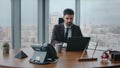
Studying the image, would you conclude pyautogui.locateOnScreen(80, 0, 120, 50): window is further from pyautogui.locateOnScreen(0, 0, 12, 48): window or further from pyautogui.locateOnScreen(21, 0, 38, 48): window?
pyautogui.locateOnScreen(0, 0, 12, 48): window

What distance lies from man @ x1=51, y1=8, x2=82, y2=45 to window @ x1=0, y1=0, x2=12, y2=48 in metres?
1.37

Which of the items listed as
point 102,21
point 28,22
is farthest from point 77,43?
point 28,22

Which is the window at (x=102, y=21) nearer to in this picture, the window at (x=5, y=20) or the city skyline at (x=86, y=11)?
the city skyline at (x=86, y=11)

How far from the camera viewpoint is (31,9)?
5234mm

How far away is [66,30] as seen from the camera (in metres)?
3.63

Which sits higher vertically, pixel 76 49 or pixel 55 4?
pixel 55 4

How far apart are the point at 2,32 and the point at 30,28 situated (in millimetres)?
866

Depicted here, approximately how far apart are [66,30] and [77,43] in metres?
0.68

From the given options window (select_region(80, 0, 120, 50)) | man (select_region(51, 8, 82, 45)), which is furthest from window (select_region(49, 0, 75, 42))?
man (select_region(51, 8, 82, 45))

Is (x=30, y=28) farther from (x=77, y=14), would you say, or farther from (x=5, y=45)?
(x=5, y=45)

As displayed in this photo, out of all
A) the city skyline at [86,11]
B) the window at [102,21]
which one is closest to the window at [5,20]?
the city skyline at [86,11]

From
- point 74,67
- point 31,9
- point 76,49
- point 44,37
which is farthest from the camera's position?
point 44,37

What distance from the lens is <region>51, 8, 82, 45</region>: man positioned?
11.7 ft

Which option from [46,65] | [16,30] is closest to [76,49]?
[46,65]
